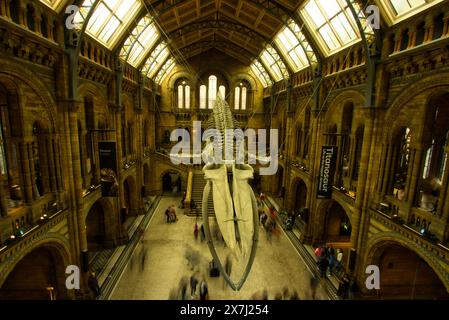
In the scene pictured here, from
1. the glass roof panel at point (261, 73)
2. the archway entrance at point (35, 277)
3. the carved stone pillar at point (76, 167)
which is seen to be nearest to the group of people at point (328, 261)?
the carved stone pillar at point (76, 167)

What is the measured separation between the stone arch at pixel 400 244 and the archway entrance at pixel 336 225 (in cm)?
469

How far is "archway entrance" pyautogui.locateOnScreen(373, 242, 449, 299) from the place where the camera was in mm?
10875

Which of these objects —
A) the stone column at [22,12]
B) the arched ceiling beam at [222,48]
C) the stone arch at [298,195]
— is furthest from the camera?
the arched ceiling beam at [222,48]

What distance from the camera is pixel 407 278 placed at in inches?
438

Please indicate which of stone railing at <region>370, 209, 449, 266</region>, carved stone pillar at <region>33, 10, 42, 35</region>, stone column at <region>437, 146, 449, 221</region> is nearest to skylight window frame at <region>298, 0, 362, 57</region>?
stone column at <region>437, 146, 449, 221</region>

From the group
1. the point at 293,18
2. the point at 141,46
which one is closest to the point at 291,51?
the point at 293,18

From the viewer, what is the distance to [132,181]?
61.7 feet

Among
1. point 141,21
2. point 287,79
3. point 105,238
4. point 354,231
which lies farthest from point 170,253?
point 287,79

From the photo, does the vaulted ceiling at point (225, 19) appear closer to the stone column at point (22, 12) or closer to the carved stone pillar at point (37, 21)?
the carved stone pillar at point (37, 21)

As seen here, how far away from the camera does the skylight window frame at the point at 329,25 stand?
1109 centimetres

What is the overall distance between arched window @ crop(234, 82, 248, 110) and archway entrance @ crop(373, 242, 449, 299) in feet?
68.6

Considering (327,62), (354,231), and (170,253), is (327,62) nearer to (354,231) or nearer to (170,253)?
(354,231)

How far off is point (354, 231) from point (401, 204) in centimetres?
250
